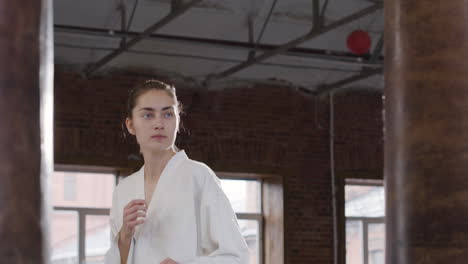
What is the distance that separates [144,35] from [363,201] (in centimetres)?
434

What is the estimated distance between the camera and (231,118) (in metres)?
10.2

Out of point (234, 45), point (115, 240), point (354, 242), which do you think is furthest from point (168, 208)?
point (354, 242)

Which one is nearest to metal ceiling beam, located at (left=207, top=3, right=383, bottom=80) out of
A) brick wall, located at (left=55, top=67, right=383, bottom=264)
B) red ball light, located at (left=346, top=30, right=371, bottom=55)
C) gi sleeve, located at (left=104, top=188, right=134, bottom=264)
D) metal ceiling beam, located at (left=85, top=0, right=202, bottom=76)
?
red ball light, located at (left=346, top=30, right=371, bottom=55)

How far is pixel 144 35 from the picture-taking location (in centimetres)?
814

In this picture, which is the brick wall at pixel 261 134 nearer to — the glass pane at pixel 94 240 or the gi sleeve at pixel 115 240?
the glass pane at pixel 94 240

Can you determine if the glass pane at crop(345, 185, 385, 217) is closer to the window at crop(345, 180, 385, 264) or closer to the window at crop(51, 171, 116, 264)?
the window at crop(345, 180, 385, 264)

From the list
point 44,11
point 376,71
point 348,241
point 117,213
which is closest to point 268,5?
point 376,71

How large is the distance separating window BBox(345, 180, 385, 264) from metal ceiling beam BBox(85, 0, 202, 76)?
3.65m

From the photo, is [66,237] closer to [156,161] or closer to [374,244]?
[374,244]

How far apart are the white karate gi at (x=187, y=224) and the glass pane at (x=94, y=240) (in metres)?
7.47

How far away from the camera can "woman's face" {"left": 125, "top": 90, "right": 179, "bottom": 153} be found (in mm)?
2332

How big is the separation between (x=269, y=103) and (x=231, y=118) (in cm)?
56

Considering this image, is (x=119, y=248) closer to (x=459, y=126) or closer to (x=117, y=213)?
(x=117, y=213)

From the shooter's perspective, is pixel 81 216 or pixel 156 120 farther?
pixel 81 216
